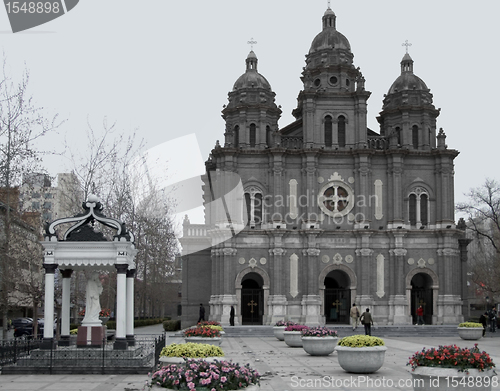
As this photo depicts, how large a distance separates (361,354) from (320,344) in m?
6.27

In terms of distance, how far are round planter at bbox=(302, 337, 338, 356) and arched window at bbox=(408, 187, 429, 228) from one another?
91.7ft

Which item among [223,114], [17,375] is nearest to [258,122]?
[223,114]

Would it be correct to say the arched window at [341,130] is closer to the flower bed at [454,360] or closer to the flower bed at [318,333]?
the flower bed at [318,333]

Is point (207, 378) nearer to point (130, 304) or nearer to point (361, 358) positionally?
point (361, 358)

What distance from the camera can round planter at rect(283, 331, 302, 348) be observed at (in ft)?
108

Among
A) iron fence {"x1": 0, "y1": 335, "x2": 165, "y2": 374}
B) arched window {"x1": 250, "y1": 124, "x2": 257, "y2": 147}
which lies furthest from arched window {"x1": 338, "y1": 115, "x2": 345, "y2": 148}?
iron fence {"x1": 0, "y1": 335, "x2": 165, "y2": 374}

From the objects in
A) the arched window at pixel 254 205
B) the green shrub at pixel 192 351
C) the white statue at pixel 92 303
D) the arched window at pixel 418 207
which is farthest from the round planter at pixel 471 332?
the green shrub at pixel 192 351

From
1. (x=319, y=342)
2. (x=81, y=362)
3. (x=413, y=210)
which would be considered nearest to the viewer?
(x=81, y=362)

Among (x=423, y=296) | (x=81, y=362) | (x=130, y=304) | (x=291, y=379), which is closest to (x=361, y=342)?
(x=291, y=379)

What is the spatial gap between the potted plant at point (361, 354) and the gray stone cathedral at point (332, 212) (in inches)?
Result: 1150

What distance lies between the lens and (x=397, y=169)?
53.3 metres

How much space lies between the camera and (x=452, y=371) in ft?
50.2

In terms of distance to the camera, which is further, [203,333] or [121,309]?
[203,333]

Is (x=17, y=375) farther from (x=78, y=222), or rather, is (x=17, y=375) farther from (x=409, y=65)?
(x=409, y=65)
